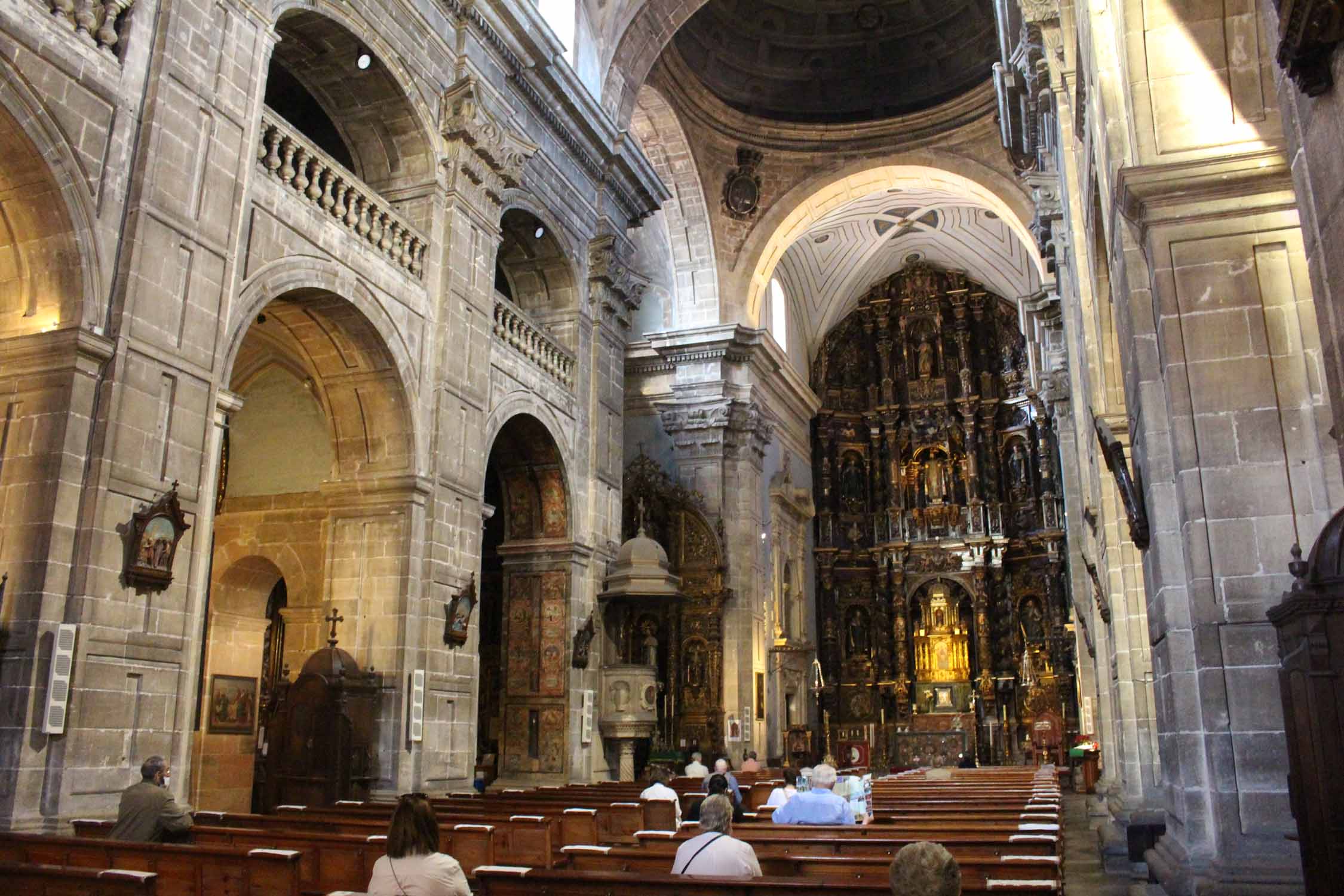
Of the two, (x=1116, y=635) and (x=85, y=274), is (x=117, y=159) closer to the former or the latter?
(x=85, y=274)

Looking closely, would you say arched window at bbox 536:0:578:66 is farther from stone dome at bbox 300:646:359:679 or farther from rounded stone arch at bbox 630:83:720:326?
stone dome at bbox 300:646:359:679

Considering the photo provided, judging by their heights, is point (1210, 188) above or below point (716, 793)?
above

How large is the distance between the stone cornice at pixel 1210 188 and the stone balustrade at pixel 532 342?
31.7 feet

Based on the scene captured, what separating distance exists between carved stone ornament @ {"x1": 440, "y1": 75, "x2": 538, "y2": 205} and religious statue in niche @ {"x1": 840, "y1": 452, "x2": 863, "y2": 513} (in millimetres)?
17705

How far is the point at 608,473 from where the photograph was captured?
17.2 m

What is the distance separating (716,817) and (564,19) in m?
14.2

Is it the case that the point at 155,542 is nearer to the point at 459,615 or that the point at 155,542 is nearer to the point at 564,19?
the point at 459,615

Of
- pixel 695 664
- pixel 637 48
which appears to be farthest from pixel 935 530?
pixel 637 48

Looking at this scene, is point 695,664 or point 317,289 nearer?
point 317,289

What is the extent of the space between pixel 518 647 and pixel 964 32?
16615 mm

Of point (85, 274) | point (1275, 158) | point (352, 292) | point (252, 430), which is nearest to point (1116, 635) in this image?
point (1275, 158)

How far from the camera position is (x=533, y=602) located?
15977mm

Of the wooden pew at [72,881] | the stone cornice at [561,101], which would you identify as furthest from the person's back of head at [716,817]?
the stone cornice at [561,101]

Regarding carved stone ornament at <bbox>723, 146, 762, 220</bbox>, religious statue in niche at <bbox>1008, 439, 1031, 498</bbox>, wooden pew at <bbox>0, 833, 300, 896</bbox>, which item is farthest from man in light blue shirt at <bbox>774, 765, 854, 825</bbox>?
religious statue in niche at <bbox>1008, 439, 1031, 498</bbox>
